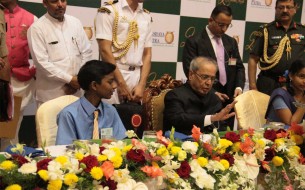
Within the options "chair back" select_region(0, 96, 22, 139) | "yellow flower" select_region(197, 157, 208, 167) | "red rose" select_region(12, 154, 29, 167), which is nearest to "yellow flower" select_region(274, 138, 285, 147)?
"yellow flower" select_region(197, 157, 208, 167)

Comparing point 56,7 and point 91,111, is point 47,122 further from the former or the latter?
point 56,7

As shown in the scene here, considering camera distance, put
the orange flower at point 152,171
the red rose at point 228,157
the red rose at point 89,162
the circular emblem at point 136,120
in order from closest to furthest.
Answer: the red rose at point 89,162, the orange flower at point 152,171, the red rose at point 228,157, the circular emblem at point 136,120

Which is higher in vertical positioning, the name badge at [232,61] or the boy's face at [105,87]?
the name badge at [232,61]

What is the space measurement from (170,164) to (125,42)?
1.88 meters

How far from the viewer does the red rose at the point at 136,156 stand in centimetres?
150

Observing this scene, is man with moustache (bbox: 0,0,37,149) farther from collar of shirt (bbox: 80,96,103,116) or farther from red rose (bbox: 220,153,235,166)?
red rose (bbox: 220,153,235,166)

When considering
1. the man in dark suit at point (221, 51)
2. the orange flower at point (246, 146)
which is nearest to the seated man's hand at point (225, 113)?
the orange flower at point (246, 146)

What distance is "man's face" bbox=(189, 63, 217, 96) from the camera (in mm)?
2852

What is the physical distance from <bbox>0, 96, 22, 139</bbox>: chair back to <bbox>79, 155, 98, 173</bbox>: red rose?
175 centimetres

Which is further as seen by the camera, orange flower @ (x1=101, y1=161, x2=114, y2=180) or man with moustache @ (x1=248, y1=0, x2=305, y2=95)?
man with moustache @ (x1=248, y1=0, x2=305, y2=95)

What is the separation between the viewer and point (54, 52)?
315cm

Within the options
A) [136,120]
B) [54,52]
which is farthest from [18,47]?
[136,120]

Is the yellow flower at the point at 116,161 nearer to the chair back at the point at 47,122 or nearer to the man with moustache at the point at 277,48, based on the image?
the chair back at the point at 47,122

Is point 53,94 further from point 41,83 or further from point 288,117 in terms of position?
point 288,117
